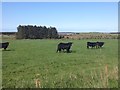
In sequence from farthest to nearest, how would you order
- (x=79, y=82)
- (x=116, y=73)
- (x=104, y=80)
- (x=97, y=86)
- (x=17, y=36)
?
(x=17, y=36) < (x=116, y=73) < (x=79, y=82) < (x=104, y=80) < (x=97, y=86)

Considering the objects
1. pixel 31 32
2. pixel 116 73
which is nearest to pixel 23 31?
pixel 31 32

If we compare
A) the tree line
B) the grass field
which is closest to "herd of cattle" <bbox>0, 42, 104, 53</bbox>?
the grass field

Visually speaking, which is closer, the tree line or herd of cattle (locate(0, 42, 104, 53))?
herd of cattle (locate(0, 42, 104, 53))

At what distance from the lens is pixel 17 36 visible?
4631 inches

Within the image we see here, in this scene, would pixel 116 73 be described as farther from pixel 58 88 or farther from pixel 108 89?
pixel 58 88

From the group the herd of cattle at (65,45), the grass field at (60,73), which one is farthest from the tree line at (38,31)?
the grass field at (60,73)

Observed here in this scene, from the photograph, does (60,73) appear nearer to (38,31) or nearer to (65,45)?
(65,45)

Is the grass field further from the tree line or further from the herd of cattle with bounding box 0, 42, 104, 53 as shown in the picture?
the tree line

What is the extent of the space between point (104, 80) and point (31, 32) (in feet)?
377

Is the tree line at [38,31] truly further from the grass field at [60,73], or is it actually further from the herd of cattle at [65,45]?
the grass field at [60,73]

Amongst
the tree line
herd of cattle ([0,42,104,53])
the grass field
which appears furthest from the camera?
the tree line

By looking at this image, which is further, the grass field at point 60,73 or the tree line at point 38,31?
the tree line at point 38,31

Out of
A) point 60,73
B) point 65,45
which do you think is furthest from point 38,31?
point 60,73

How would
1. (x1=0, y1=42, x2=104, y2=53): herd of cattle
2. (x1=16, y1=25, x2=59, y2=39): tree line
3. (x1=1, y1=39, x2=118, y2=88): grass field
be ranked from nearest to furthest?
(x1=1, y1=39, x2=118, y2=88): grass field → (x1=0, y1=42, x2=104, y2=53): herd of cattle → (x1=16, y1=25, x2=59, y2=39): tree line
